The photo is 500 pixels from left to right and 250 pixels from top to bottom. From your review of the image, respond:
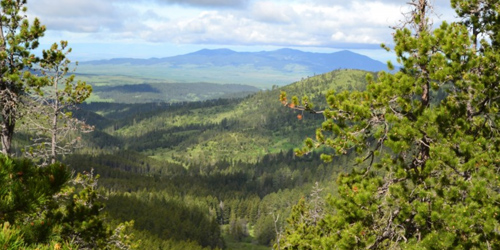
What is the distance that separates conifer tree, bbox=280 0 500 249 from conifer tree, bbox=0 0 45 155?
14.8m

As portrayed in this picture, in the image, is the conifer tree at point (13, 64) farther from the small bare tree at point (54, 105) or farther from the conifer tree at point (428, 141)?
the conifer tree at point (428, 141)

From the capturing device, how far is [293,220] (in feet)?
129

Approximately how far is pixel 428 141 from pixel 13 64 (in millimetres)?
21249

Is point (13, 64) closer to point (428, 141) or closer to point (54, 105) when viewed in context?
point (54, 105)

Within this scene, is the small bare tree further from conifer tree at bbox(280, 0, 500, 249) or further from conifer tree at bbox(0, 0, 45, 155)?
conifer tree at bbox(280, 0, 500, 249)

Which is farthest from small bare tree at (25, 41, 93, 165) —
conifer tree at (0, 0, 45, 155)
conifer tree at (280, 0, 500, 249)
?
conifer tree at (280, 0, 500, 249)

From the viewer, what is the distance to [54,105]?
2125cm

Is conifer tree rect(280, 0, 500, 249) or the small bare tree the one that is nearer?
conifer tree rect(280, 0, 500, 249)

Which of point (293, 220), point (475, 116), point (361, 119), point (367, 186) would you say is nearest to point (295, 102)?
point (361, 119)

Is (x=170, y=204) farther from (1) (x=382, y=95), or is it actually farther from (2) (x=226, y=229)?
(1) (x=382, y=95)

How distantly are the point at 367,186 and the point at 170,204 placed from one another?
172241mm

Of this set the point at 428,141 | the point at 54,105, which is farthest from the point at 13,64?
the point at 428,141

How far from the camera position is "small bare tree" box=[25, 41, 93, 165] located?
19.6m

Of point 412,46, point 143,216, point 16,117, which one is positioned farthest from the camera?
point 143,216
